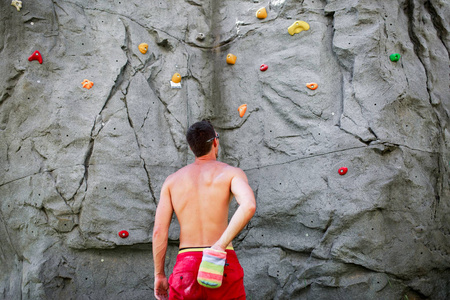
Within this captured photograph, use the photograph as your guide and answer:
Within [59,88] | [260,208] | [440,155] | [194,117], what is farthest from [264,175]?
[59,88]

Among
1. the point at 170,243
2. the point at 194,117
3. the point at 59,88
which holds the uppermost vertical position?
the point at 59,88

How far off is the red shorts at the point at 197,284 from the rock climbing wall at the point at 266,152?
3.85 feet

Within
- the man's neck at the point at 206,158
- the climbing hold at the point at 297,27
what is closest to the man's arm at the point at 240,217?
the man's neck at the point at 206,158

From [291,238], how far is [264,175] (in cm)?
62

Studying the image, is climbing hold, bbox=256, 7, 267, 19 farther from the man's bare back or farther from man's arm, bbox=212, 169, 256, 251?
man's arm, bbox=212, 169, 256, 251

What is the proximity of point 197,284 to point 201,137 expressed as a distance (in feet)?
3.11

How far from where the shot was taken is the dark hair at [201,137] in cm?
287

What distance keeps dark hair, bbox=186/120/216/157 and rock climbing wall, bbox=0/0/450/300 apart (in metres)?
1.09

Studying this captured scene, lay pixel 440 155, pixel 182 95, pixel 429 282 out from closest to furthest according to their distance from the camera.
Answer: pixel 429 282
pixel 440 155
pixel 182 95

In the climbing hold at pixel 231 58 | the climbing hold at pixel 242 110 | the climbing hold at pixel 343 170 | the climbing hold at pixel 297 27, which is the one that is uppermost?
the climbing hold at pixel 297 27

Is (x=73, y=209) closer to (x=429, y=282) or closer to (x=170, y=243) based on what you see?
(x=170, y=243)

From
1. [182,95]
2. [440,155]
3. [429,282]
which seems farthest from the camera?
[182,95]

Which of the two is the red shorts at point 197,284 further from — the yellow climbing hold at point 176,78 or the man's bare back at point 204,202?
the yellow climbing hold at point 176,78

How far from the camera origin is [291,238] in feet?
12.1
